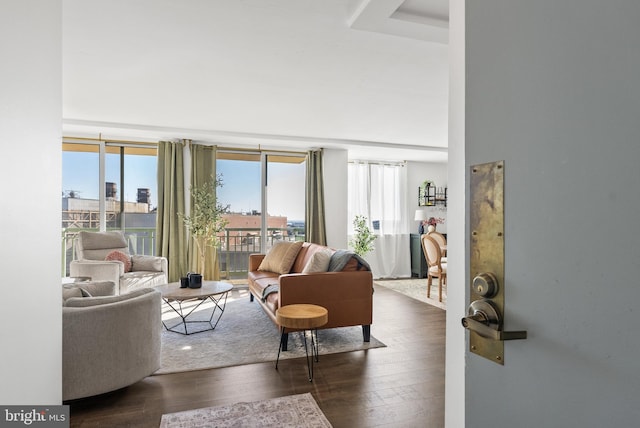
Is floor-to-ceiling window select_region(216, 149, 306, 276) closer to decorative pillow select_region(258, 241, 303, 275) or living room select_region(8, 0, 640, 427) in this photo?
decorative pillow select_region(258, 241, 303, 275)

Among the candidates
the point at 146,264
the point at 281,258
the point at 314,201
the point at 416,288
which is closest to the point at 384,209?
the point at 314,201

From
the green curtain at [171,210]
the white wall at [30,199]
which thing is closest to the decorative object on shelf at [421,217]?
the green curtain at [171,210]

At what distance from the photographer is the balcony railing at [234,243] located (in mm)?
6184

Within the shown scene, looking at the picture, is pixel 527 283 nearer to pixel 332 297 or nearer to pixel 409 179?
pixel 332 297

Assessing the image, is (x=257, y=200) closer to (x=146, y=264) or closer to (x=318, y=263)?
(x=146, y=264)

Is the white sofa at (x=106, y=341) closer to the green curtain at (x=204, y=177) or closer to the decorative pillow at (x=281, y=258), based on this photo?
the decorative pillow at (x=281, y=258)

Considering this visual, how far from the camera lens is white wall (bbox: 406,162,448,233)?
7.92m

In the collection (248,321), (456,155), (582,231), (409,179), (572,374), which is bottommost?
(248,321)

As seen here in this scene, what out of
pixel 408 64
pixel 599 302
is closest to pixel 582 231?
pixel 599 302

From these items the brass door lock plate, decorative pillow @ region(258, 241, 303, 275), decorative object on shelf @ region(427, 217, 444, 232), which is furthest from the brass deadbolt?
decorative object on shelf @ region(427, 217, 444, 232)

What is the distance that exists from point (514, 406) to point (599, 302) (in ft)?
0.89

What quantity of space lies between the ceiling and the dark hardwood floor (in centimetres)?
250

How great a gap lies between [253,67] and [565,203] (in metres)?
3.02

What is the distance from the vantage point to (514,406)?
A: 0.67m
